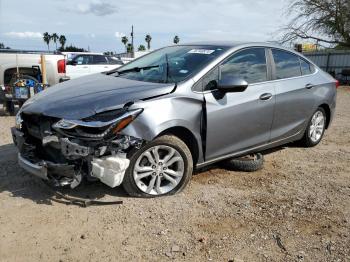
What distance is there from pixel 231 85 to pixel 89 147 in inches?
64.6

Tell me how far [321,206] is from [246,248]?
1.27 metres

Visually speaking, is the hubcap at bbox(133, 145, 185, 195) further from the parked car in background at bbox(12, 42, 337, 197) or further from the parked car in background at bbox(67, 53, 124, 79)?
the parked car in background at bbox(67, 53, 124, 79)

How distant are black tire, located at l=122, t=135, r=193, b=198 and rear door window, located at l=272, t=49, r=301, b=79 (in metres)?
1.86

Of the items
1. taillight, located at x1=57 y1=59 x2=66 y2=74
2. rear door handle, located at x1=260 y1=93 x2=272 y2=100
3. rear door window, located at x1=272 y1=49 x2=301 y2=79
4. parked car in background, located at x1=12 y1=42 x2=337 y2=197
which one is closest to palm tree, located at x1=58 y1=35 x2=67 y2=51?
taillight, located at x1=57 y1=59 x2=66 y2=74

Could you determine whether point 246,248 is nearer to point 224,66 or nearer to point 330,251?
point 330,251

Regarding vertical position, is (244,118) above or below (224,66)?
below

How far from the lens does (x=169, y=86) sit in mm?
4098

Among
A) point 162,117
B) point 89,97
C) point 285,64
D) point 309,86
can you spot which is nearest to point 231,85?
point 162,117

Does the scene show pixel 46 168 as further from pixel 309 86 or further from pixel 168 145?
pixel 309 86

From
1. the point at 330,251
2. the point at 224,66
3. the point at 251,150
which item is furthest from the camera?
the point at 251,150

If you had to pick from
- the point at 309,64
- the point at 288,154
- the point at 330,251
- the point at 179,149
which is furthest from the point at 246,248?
the point at 309,64

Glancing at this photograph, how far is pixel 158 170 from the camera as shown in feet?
13.2

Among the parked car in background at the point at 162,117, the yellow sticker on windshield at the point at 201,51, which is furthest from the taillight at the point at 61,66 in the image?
A: the yellow sticker on windshield at the point at 201,51

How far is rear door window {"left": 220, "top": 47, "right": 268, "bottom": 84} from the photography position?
4.59 meters
